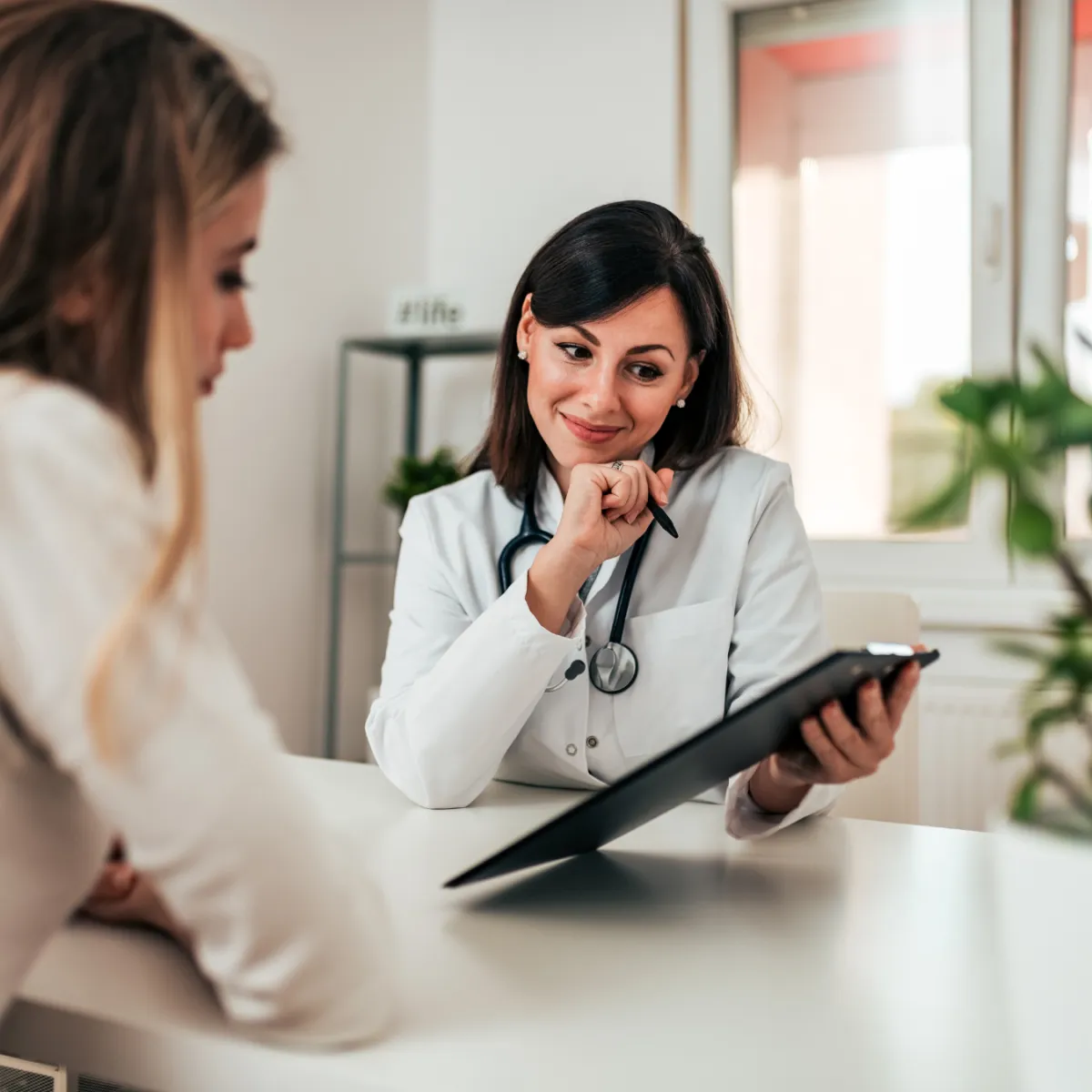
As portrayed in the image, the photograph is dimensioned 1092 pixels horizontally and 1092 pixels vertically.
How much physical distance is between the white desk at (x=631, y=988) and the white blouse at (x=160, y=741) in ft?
0.18

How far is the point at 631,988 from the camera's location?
2.12 ft

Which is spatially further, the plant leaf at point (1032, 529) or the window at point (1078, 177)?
the window at point (1078, 177)

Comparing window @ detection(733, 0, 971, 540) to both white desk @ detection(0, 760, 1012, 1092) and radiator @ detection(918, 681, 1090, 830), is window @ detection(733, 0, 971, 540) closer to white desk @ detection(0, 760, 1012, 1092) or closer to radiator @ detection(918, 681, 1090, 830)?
radiator @ detection(918, 681, 1090, 830)

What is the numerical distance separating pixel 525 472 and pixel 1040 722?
43.1 inches

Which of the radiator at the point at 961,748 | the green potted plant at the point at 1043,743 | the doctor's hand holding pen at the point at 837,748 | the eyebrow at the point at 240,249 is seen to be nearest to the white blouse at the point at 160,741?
the eyebrow at the point at 240,249

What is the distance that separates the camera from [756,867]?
907 mm

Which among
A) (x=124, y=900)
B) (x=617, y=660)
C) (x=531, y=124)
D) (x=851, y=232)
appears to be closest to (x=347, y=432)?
(x=531, y=124)

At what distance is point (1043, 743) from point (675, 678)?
0.86m

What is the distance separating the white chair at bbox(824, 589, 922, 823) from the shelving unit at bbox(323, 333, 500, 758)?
178cm

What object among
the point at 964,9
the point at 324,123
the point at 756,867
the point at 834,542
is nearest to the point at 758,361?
the point at 834,542

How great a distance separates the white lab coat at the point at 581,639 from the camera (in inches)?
44.8

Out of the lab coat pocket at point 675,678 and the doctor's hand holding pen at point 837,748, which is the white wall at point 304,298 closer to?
the lab coat pocket at point 675,678

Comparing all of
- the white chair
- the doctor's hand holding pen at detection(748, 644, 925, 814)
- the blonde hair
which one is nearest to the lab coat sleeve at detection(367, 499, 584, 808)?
the doctor's hand holding pen at detection(748, 644, 925, 814)

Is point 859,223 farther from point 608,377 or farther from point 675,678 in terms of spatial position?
point 675,678
